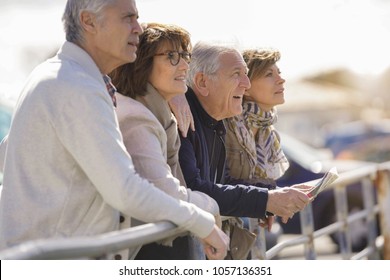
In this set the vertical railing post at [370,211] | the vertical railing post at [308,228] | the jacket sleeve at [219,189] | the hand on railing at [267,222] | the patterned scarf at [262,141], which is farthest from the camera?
the vertical railing post at [370,211]

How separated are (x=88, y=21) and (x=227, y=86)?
0.88 m

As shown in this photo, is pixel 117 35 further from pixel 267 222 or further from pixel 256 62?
pixel 267 222

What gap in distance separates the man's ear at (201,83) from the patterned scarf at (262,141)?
313 mm

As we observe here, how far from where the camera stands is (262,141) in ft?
12.9

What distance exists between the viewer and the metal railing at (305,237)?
193 cm

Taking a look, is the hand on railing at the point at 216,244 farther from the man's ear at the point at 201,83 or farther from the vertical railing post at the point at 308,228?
the vertical railing post at the point at 308,228

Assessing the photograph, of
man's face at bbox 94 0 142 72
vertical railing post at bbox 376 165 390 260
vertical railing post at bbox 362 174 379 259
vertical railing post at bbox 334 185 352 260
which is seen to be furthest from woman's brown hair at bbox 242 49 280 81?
vertical railing post at bbox 376 165 390 260

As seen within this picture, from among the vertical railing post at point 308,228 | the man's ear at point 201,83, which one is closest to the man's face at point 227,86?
the man's ear at point 201,83

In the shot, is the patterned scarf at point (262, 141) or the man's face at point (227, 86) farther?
the patterned scarf at point (262, 141)

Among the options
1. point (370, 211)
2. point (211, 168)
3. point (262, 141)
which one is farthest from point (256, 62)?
point (370, 211)

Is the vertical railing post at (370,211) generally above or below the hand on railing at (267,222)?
below

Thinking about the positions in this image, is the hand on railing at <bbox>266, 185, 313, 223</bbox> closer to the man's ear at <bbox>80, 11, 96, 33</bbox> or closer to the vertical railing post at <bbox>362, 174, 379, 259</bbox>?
the man's ear at <bbox>80, 11, 96, 33</bbox>

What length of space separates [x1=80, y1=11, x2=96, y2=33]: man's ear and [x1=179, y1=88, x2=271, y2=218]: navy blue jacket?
69 cm
